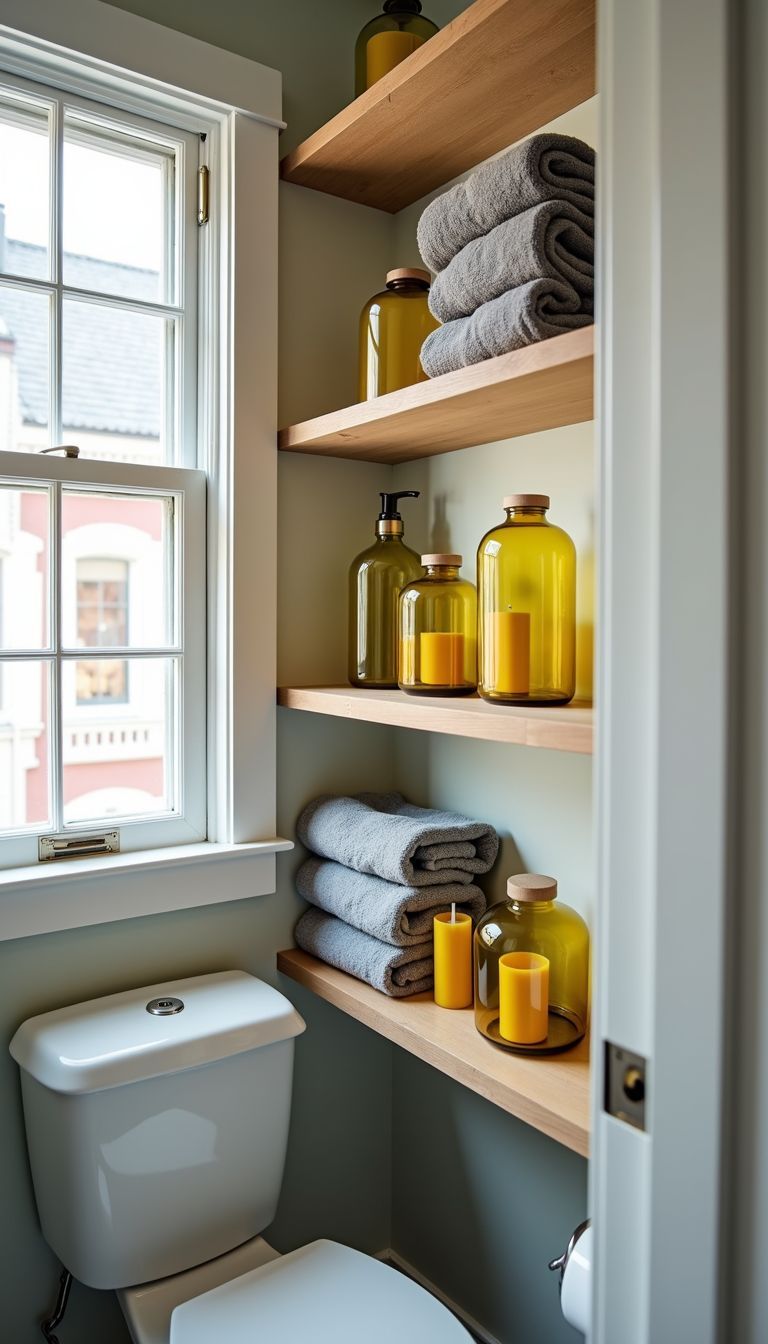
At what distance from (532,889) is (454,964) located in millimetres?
206

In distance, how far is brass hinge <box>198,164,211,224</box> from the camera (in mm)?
1483

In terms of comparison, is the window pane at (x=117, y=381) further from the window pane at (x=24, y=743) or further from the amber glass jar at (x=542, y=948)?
the amber glass jar at (x=542, y=948)

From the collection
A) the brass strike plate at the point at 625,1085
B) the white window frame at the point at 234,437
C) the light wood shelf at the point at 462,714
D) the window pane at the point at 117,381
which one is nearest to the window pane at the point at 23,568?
the window pane at the point at 117,381

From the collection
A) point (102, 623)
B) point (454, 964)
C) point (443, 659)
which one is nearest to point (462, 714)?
point (443, 659)

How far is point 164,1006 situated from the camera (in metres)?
1.34

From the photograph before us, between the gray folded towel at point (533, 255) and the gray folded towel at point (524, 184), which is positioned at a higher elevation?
the gray folded towel at point (524, 184)

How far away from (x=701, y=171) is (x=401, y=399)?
618 mm

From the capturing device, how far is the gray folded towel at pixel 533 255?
3.40 feet

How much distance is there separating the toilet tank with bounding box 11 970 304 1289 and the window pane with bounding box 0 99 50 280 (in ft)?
3.61

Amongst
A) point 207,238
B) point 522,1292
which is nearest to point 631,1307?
point 522,1292

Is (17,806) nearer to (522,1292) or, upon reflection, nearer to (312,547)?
(312,547)

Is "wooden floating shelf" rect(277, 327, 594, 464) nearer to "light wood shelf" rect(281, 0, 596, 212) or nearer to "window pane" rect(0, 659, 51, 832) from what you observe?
"light wood shelf" rect(281, 0, 596, 212)

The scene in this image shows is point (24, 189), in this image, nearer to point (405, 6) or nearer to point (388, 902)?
point (405, 6)

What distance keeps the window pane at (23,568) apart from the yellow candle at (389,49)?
2.77 feet
